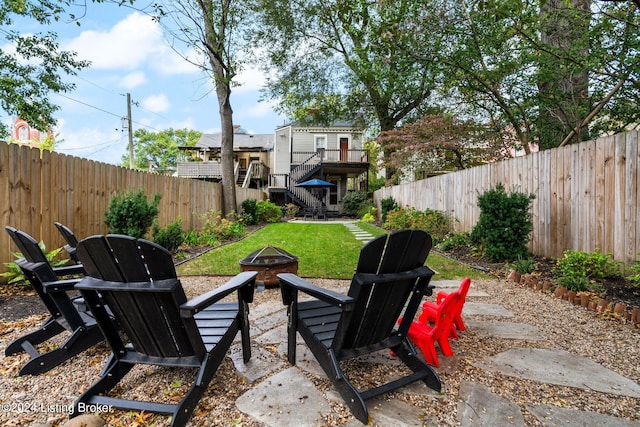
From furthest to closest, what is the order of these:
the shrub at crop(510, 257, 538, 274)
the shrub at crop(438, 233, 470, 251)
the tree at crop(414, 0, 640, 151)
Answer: the shrub at crop(438, 233, 470, 251), the tree at crop(414, 0, 640, 151), the shrub at crop(510, 257, 538, 274)

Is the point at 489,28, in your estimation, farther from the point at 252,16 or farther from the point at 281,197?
the point at 281,197

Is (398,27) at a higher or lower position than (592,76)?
higher

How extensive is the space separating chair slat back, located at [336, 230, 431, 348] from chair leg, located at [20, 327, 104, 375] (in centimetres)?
173

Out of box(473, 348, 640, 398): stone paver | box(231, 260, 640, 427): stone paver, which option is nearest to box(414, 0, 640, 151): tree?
box(473, 348, 640, 398): stone paver

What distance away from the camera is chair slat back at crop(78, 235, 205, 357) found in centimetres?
145

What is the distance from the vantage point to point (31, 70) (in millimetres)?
7676

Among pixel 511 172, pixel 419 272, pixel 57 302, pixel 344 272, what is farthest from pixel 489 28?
pixel 57 302

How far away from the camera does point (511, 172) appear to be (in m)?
5.70

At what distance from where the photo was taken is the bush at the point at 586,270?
11.4 feet

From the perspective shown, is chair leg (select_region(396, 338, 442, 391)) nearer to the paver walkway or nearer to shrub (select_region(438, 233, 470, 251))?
the paver walkway

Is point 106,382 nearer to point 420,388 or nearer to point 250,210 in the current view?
point 420,388

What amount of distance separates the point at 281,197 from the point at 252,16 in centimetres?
1305

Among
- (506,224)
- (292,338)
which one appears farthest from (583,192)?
(292,338)

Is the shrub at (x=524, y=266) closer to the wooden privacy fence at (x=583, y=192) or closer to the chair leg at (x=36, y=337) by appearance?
the wooden privacy fence at (x=583, y=192)
